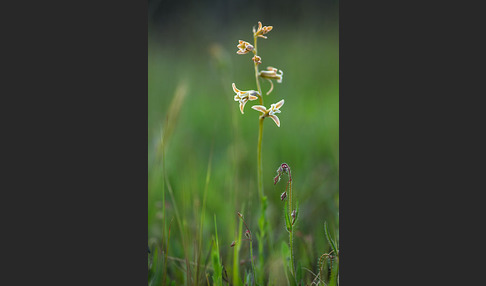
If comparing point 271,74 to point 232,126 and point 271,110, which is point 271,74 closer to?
point 271,110

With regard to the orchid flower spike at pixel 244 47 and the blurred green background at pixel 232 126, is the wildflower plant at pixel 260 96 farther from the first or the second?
the blurred green background at pixel 232 126

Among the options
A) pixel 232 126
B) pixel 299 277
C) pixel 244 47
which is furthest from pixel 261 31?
pixel 299 277

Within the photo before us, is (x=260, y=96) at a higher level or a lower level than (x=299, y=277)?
higher

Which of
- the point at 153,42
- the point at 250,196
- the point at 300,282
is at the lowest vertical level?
the point at 300,282

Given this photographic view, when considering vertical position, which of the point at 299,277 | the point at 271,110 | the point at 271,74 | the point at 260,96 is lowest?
the point at 299,277

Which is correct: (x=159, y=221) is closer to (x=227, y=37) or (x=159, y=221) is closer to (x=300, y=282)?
(x=300, y=282)

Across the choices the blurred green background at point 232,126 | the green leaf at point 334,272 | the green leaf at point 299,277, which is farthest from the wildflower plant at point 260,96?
the green leaf at point 334,272


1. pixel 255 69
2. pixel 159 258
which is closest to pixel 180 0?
pixel 255 69

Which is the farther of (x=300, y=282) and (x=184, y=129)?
(x=184, y=129)
